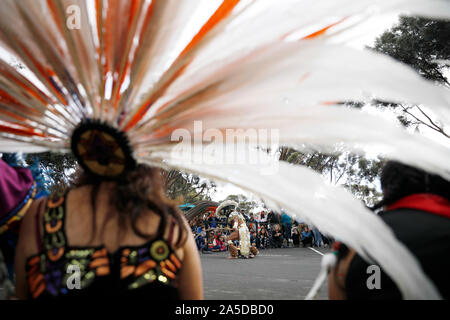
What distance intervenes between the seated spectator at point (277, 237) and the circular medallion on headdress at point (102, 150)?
48.2 ft

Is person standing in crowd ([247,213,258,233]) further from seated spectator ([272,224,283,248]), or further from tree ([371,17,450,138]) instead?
tree ([371,17,450,138])

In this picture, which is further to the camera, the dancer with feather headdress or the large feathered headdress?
the dancer with feather headdress

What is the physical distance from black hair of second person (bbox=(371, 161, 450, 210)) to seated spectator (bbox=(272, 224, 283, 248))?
14.3 metres

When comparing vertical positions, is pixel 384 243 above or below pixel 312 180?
below

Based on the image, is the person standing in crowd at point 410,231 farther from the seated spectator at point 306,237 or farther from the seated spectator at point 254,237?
the seated spectator at point 306,237

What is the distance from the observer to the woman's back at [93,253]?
1.01 m

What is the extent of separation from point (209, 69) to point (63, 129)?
63cm

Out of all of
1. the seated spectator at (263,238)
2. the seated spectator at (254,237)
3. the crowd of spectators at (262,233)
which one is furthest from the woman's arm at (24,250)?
the seated spectator at (263,238)

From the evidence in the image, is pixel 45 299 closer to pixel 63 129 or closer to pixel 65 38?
pixel 63 129

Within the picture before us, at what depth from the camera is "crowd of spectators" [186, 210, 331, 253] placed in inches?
570

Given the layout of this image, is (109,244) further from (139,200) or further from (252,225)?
(252,225)

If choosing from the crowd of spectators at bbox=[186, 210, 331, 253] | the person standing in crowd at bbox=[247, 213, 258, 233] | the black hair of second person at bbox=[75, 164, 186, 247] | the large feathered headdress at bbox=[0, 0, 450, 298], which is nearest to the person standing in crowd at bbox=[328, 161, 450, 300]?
the large feathered headdress at bbox=[0, 0, 450, 298]

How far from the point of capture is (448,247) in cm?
117

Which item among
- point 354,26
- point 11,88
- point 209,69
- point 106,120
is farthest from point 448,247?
point 11,88
